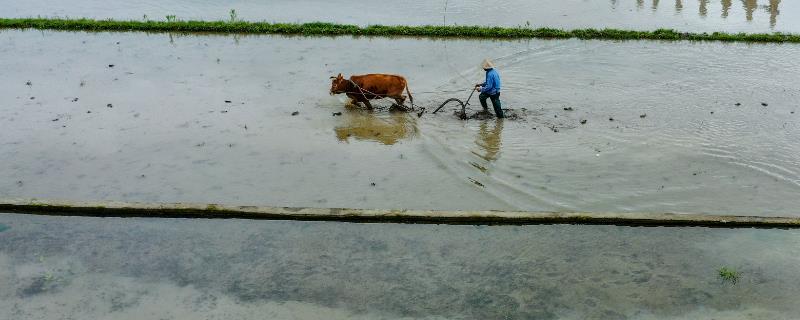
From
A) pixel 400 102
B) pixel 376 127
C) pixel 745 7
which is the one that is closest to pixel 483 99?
pixel 400 102

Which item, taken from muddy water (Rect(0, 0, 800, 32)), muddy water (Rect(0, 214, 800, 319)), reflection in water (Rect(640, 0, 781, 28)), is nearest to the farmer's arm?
muddy water (Rect(0, 214, 800, 319))

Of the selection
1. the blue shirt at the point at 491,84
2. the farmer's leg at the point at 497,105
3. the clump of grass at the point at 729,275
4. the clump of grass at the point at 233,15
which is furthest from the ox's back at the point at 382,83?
the clump of grass at the point at 233,15

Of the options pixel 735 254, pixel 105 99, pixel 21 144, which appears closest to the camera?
pixel 735 254

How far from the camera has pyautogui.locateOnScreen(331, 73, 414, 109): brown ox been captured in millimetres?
11164

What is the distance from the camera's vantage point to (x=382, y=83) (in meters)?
11.2

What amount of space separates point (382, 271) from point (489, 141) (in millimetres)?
4112

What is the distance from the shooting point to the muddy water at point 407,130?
817 centimetres

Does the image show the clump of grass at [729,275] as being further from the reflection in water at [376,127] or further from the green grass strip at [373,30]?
the green grass strip at [373,30]

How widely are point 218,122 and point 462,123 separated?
12.8 feet

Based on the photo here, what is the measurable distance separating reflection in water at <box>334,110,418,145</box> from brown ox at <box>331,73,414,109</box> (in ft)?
1.01

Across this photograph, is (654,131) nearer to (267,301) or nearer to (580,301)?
(580,301)

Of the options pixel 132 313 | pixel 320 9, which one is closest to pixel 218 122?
pixel 132 313

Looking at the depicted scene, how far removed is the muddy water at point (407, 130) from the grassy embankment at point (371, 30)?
98 centimetres

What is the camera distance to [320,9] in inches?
789
